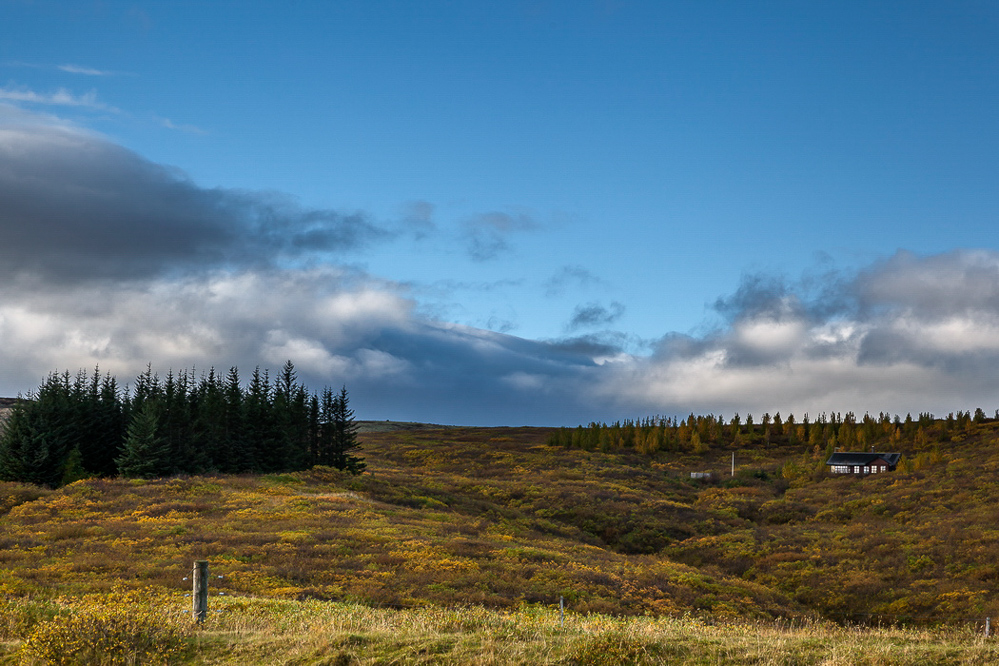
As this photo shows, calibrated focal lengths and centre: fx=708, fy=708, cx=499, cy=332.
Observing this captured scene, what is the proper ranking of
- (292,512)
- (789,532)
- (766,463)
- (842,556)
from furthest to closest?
(766,463), (789,532), (842,556), (292,512)

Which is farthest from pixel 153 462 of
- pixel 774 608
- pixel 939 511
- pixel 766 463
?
pixel 766 463

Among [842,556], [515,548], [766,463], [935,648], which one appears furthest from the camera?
[766,463]

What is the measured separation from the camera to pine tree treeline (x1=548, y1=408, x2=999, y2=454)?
13512 centimetres

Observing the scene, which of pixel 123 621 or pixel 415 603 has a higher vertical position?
pixel 123 621

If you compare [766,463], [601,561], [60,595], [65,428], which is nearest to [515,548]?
[601,561]

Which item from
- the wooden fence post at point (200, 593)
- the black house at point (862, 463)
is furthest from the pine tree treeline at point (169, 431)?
the black house at point (862, 463)

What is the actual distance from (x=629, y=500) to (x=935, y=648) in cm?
5463

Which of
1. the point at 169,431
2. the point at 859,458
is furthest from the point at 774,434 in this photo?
the point at 169,431

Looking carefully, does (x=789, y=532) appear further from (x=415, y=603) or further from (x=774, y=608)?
(x=415, y=603)

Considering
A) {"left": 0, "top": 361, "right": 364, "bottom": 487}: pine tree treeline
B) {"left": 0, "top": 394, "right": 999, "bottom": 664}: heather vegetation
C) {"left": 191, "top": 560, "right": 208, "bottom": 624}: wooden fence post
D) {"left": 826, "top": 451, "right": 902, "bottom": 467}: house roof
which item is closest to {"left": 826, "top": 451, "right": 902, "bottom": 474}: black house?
{"left": 826, "top": 451, "right": 902, "bottom": 467}: house roof

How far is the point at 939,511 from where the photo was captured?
5850 cm

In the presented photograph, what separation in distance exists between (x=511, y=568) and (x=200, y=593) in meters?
16.1

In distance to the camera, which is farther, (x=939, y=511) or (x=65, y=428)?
(x=65, y=428)

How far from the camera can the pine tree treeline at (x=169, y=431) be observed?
60.9 metres
